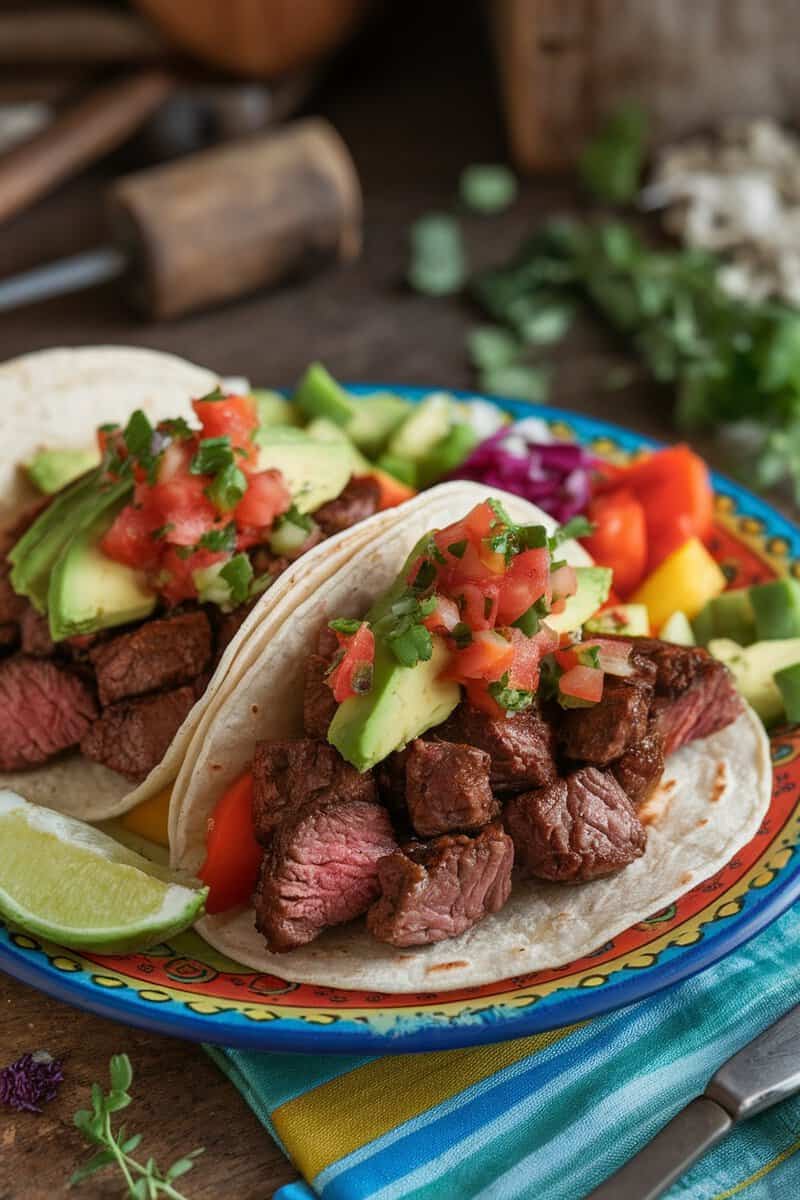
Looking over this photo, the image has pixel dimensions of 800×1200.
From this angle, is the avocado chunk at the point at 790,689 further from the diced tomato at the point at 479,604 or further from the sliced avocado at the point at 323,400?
the sliced avocado at the point at 323,400

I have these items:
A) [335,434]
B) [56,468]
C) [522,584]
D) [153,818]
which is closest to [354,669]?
[522,584]

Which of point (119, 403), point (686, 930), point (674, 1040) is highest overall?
point (119, 403)

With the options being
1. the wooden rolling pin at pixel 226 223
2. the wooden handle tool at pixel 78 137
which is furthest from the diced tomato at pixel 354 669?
the wooden handle tool at pixel 78 137

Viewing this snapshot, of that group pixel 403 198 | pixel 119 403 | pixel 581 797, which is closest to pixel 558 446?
pixel 119 403

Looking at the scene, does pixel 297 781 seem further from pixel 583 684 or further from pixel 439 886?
pixel 583 684

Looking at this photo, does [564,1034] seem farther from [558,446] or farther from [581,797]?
[558,446]
